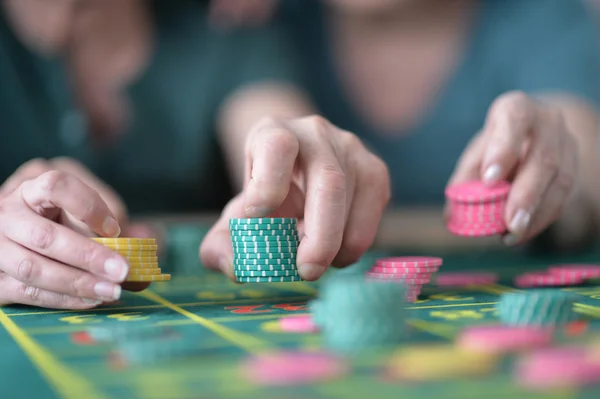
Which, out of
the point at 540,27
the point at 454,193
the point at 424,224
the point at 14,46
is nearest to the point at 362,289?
the point at 454,193

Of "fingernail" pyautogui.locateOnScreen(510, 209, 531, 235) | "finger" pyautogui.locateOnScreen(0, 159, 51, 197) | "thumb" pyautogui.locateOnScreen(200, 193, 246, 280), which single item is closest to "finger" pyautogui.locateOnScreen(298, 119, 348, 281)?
"thumb" pyautogui.locateOnScreen(200, 193, 246, 280)

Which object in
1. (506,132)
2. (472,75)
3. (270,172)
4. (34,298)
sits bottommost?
(34,298)

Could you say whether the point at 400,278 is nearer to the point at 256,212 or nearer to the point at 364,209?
the point at 364,209

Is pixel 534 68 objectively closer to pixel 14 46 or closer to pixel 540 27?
pixel 540 27

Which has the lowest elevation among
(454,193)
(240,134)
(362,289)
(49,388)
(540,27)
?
(49,388)

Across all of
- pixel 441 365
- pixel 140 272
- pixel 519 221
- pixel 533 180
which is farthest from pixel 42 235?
pixel 533 180

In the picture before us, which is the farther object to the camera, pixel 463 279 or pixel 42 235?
pixel 463 279

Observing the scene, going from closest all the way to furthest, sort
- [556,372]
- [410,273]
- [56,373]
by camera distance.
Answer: [556,372]
[56,373]
[410,273]

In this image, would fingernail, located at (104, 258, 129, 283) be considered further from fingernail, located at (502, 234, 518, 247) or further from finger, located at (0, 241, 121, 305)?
fingernail, located at (502, 234, 518, 247)
